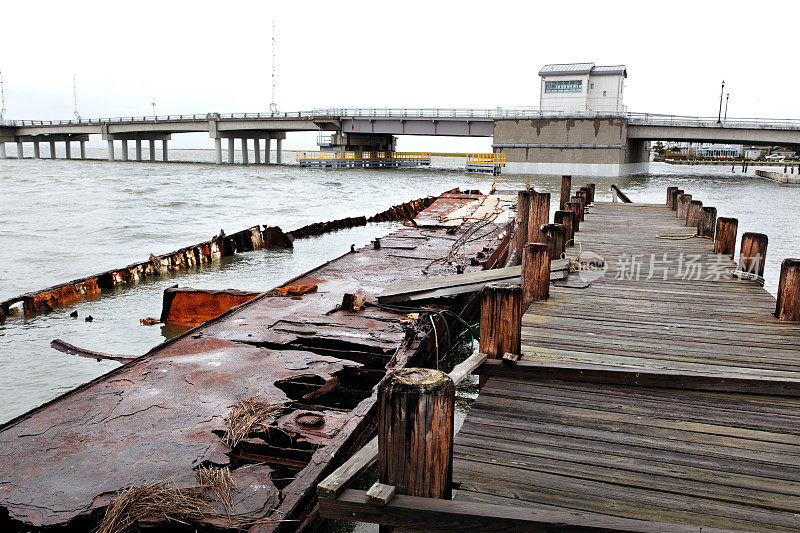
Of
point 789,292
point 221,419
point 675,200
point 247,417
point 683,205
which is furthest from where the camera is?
point 675,200

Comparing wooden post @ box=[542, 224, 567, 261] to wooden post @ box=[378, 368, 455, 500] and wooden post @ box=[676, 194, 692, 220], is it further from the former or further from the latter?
wooden post @ box=[378, 368, 455, 500]

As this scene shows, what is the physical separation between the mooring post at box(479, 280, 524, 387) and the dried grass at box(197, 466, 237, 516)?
6.86ft

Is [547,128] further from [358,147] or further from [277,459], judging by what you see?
[277,459]

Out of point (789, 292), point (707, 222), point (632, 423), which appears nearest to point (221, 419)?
point (632, 423)

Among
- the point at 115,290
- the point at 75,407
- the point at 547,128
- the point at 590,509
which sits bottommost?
the point at 115,290

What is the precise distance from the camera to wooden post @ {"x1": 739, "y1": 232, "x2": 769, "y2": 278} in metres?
8.04

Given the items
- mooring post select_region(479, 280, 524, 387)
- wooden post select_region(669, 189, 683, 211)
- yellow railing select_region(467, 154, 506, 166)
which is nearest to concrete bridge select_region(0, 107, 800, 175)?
yellow railing select_region(467, 154, 506, 166)

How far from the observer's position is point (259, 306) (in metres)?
9.69

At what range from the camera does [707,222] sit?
12422 millimetres

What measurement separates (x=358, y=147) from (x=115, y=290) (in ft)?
259

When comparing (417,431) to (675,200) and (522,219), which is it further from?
(675,200)

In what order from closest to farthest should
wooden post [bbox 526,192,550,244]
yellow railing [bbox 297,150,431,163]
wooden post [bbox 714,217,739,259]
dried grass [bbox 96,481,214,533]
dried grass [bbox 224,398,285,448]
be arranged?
dried grass [bbox 96,481,214,533] → dried grass [bbox 224,398,285,448] → wooden post [bbox 714,217,739,259] → wooden post [bbox 526,192,550,244] → yellow railing [bbox 297,150,431,163]

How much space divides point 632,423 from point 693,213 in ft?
36.3

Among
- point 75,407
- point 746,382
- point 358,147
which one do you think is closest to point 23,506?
point 75,407
